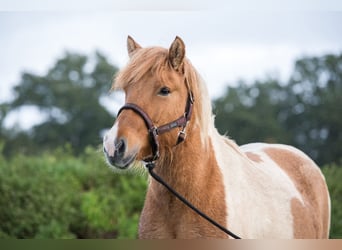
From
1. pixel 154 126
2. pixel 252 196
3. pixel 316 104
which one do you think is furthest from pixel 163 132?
pixel 316 104

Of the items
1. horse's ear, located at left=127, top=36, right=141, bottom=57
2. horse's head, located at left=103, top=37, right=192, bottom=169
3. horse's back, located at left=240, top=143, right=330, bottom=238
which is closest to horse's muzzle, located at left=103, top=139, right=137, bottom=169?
horse's head, located at left=103, top=37, right=192, bottom=169

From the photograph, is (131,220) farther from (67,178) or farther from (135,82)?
(135,82)

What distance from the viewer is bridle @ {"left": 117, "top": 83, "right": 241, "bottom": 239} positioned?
2982mm

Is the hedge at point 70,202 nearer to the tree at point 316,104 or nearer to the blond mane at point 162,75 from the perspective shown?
the blond mane at point 162,75

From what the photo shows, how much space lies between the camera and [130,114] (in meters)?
2.96

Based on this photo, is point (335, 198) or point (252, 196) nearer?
point (252, 196)

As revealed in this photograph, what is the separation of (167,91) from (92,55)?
26.1 m

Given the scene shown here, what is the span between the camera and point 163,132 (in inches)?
120

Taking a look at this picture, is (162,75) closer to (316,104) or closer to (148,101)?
(148,101)

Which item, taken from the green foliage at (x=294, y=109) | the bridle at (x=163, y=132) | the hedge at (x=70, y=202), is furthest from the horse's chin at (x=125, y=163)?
the green foliage at (x=294, y=109)

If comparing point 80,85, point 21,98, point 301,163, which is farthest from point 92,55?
point 301,163

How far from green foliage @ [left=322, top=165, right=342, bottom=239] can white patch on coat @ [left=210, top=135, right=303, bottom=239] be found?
3059 mm

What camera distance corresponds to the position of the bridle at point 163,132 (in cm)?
298

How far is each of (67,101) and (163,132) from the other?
22.7 meters
